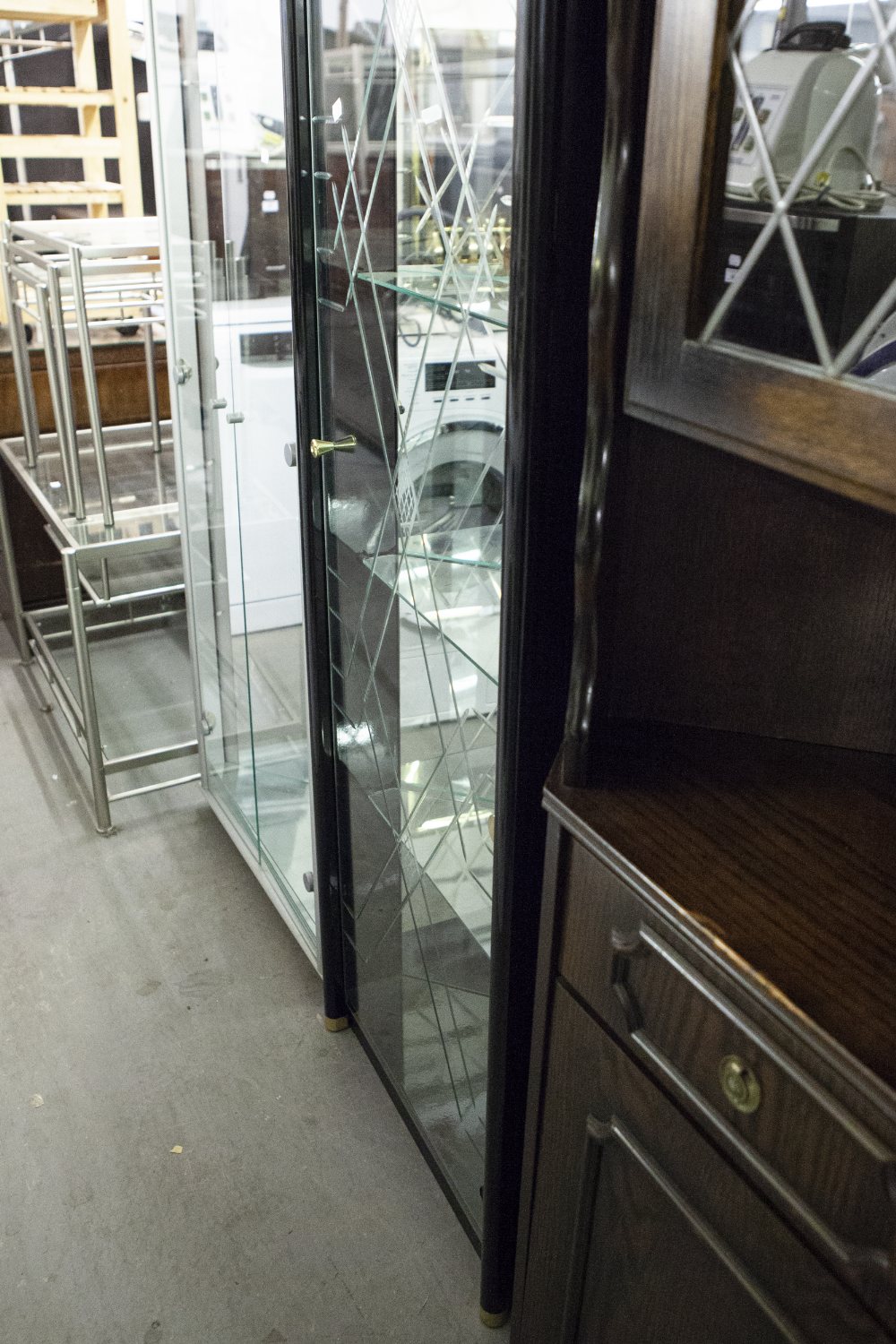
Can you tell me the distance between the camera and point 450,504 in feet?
4.54

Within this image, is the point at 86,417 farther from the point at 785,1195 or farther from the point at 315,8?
the point at 785,1195

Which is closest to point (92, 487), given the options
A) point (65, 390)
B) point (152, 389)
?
point (152, 389)

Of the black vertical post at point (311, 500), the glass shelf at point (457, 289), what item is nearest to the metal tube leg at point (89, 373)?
the black vertical post at point (311, 500)

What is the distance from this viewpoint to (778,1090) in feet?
2.66

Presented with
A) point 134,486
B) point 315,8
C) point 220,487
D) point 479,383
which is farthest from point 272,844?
point 315,8

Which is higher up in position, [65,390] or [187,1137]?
[65,390]

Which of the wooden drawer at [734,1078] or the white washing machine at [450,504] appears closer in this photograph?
the wooden drawer at [734,1078]

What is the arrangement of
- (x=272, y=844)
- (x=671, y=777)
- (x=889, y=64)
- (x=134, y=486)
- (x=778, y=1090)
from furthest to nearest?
(x=134, y=486) < (x=272, y=844) < (x=671, y=777) < (x=778, y=1090) < (x=889, y=64)

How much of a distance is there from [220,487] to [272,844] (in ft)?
2.47

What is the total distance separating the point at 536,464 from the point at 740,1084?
1.92ft

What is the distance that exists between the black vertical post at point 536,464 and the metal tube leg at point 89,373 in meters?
1.49

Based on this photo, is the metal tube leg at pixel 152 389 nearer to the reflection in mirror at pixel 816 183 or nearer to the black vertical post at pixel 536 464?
the black vertical post at pixel 536 464

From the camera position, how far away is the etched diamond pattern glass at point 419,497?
117 centimetres

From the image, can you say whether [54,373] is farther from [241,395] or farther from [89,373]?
[241,395]
